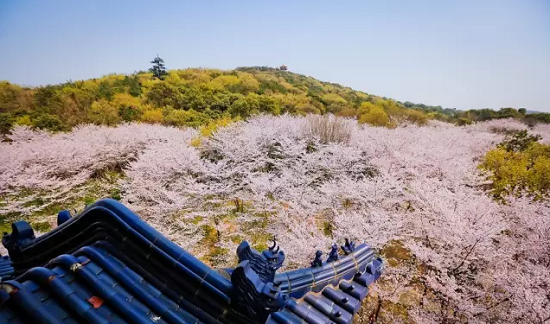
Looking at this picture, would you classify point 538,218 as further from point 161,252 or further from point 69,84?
point 69,84

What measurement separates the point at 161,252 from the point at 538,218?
41.4 ft

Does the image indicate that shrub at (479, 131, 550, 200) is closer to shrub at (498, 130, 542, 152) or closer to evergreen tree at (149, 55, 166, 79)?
shrub at (498, 130, 542, 152)

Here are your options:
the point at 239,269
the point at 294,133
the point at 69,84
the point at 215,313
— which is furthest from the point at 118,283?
the point at 69,84

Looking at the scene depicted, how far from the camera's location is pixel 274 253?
3320mm

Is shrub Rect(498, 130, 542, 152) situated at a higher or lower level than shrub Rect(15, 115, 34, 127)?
higher

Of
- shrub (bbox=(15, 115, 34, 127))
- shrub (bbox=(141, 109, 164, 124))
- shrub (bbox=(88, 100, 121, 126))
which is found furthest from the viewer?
shrub (bbox=(141, 109, 164, 124))

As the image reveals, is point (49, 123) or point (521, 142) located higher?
point (521, 142)

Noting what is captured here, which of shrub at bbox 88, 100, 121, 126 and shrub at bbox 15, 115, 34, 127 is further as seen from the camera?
shrub at bbox 88, 100, 121, 126

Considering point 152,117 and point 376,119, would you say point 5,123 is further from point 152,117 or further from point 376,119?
point 376,119

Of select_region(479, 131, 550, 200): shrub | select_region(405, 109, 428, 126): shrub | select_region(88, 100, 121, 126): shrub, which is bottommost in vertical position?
select_region(88, 100, 121, 126): shrub

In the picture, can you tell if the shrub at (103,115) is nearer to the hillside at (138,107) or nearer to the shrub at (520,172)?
the hillside at (138,107)

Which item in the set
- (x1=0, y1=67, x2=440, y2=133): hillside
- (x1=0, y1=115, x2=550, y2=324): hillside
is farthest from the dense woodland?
(x1=0, y1=115, x2=550, y2=324): hillside

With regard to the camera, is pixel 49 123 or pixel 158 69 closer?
pixel 49 123

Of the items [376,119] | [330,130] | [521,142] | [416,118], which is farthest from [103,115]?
[416,118]
